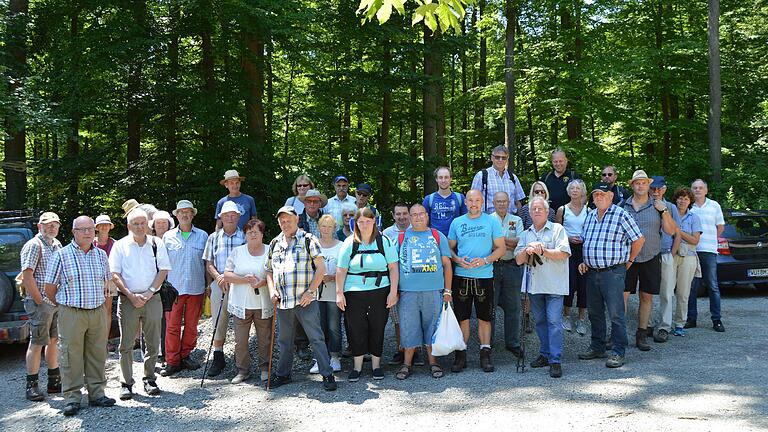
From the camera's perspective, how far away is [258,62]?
522 inches

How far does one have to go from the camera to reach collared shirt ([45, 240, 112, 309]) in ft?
17.8

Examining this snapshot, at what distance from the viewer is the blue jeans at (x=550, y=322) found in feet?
20.6

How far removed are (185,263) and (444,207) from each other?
10.7 ft

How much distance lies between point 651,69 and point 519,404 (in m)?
14.8

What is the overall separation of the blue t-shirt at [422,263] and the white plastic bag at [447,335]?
328 millimetres

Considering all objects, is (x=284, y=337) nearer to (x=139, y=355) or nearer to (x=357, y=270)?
(x=357, y=270)

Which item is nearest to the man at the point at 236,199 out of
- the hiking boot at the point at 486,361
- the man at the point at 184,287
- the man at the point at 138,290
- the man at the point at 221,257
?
the man at the point at 184,287

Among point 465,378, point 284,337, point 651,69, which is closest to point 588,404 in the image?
point 465,378

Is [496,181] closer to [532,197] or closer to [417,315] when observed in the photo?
[532,197]

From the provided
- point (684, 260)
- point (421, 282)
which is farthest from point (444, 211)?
point (684, 260)

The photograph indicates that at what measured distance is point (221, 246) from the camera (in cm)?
686

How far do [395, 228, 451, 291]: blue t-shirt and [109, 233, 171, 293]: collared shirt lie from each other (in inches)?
103

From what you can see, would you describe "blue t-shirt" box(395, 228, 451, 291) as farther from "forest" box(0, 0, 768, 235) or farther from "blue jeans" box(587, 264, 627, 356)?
"forest" box(0, 0, 768, 235)

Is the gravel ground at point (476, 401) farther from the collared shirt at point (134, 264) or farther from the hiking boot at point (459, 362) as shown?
the collared shirt at point (134, 264)
